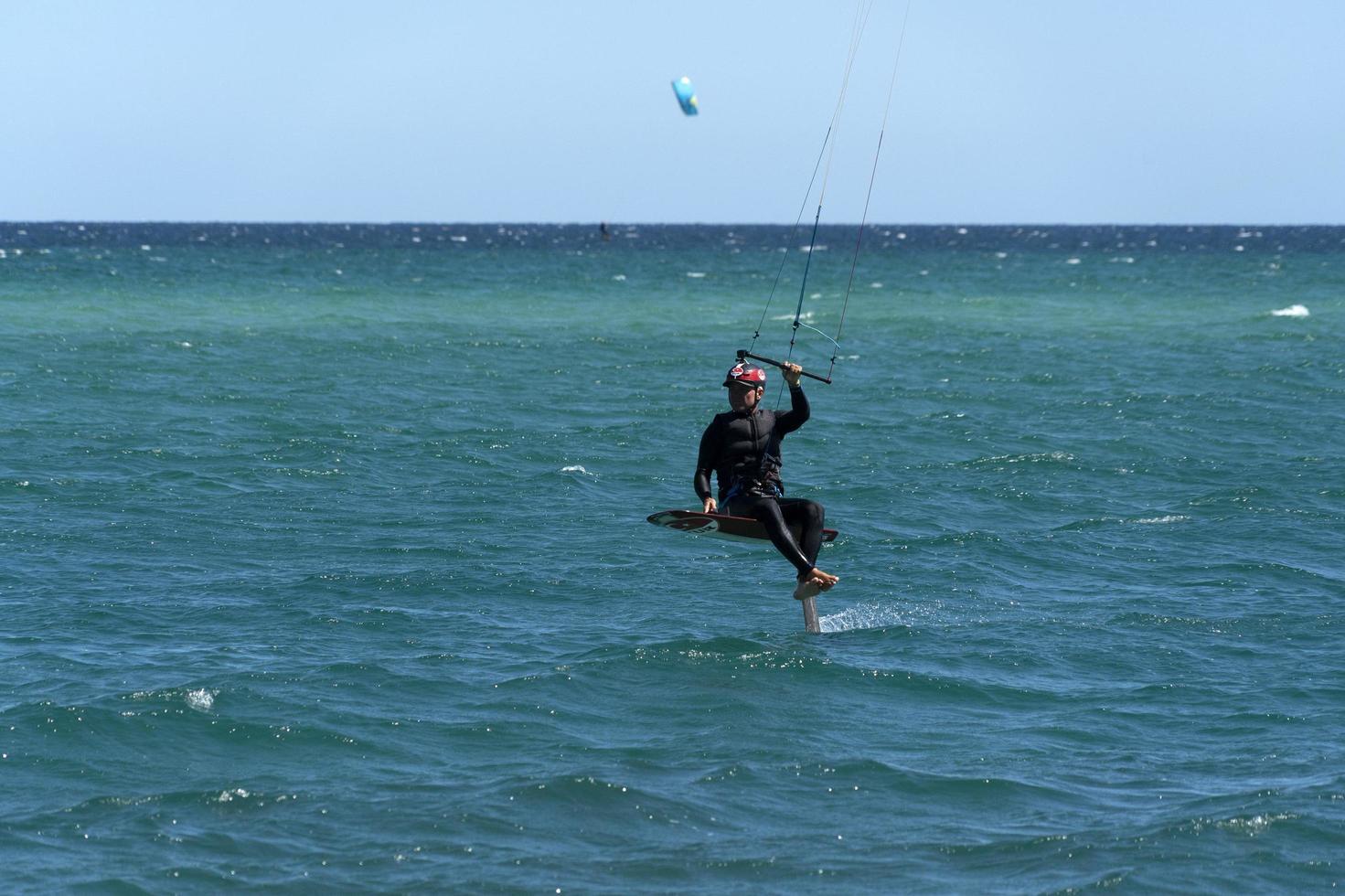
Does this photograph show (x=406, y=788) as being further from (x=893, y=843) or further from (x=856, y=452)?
(x=856, y=452)

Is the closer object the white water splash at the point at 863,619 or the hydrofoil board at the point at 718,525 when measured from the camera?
the hydrofoil board at the point at 718,525

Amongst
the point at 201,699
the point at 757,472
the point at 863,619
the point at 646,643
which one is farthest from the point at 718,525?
the point at 201,699

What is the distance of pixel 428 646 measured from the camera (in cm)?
1397

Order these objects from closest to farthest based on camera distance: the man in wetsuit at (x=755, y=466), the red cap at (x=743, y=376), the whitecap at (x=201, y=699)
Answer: the whitecap at (x=201, y=699), the red cap at (x=743, y=376), the man in wetsuit at (x=755, y=466)

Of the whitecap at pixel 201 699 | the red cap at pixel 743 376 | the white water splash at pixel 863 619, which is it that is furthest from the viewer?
the white water splash at pixel 863 619

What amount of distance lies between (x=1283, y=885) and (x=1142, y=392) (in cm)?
2523

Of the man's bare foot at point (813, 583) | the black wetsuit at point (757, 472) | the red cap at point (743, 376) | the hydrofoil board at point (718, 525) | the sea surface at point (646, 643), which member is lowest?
the sea surface at point (646, 643)

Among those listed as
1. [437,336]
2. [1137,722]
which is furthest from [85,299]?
[1137,722]

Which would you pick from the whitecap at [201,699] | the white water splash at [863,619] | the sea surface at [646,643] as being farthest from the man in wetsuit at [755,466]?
the whitecap at [201,699]

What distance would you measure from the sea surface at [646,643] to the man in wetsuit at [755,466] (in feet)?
3.10

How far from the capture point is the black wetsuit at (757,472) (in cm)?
1341

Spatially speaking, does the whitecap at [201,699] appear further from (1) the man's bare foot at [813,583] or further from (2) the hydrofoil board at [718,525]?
(1) the man's bare foot at [813,583]

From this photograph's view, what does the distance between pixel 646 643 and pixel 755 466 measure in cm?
193

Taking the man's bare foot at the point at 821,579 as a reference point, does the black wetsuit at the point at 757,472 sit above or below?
above
